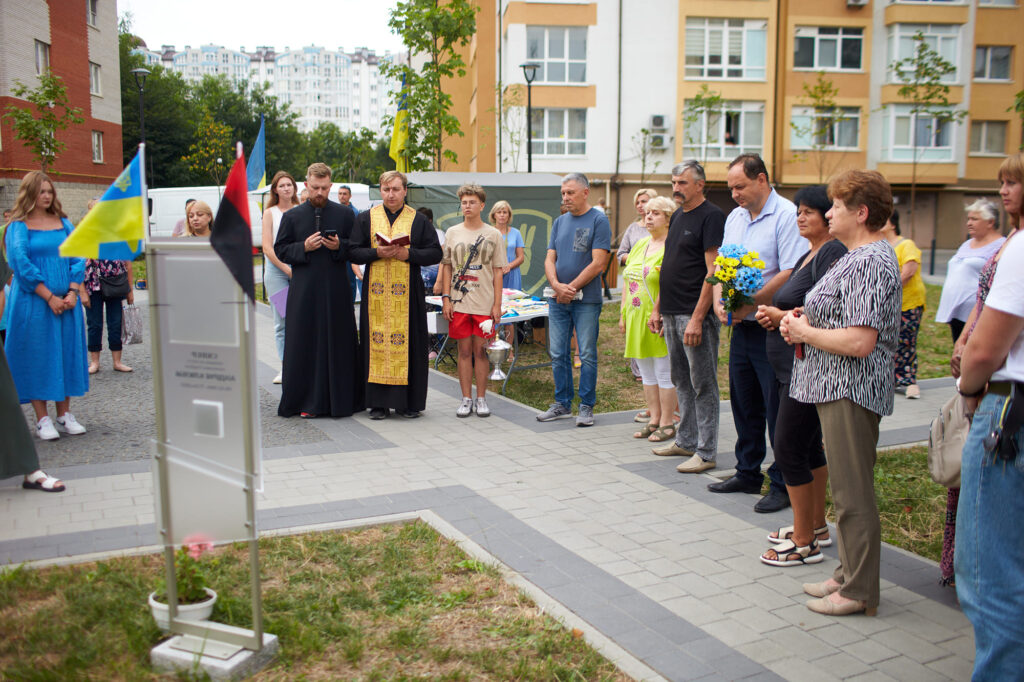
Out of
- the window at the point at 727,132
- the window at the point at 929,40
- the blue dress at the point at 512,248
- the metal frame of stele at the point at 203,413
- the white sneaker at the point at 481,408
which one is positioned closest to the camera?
the metal frame of stele at the point at 203,413

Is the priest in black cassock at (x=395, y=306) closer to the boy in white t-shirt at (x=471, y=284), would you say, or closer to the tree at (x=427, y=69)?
the boy in white t-shirt at (x=471, y=284)

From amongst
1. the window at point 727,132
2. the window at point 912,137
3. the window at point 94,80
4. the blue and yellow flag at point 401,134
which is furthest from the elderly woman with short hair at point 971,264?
the window at point 94,80

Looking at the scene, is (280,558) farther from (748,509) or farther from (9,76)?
(9,76)

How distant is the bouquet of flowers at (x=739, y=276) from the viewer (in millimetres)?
5023

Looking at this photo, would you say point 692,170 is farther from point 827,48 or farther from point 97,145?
point 97,145

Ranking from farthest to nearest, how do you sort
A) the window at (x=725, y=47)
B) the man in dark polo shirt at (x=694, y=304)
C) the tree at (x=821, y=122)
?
the window at (x=725, y=47) → the tree at (x=821, y=122) → the man in dark polo shirt at (x=694, y=304)

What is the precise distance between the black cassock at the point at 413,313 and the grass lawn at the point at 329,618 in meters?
3.40

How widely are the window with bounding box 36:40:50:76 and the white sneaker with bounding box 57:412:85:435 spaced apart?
3253cm

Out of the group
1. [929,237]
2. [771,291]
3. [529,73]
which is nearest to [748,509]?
[771,291]

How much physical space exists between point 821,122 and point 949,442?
36565 mm

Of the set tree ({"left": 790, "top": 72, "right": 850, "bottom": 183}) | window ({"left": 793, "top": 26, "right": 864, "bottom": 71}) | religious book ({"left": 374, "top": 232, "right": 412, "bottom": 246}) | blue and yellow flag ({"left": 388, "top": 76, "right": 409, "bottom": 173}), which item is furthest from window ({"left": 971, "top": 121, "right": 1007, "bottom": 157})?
religious book ({"left": 374, "top": 232, "right": 412, "bottom": 246})

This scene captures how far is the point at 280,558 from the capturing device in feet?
14.9

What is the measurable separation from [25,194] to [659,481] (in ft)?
17.7

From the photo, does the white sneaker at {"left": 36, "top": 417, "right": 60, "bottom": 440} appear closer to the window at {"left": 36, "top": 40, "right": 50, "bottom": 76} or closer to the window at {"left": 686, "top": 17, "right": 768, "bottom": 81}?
the window at {"left": 36, "top": 40, "right": 50, "bottom": 76}
